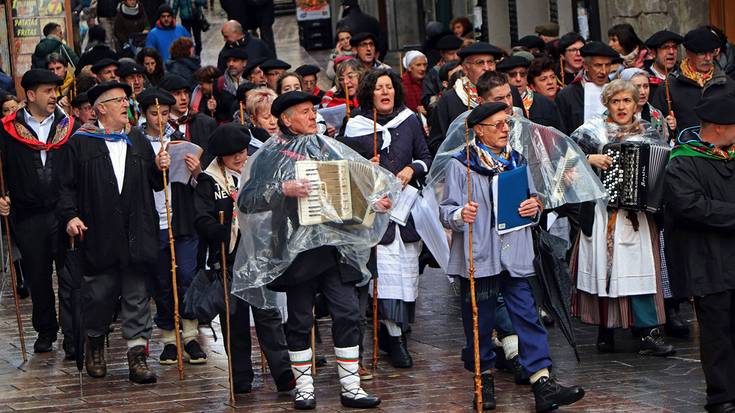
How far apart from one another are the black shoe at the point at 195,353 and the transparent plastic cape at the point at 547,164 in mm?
2618

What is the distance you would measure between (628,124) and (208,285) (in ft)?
10.7

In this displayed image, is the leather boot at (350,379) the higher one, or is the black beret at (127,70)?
the black beret at (127,70)

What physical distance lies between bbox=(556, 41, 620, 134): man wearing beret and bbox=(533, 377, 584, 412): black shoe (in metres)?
3.64

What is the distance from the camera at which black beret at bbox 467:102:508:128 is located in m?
10.0

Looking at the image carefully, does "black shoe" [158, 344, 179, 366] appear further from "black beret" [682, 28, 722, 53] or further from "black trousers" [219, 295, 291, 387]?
"black beret" [682, 28, 722, 53]

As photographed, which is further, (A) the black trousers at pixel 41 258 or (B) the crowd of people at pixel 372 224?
(A) the black trousers at pixel 41 258

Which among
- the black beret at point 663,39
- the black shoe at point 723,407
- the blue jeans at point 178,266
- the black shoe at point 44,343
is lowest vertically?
the black shoe at point 723,407

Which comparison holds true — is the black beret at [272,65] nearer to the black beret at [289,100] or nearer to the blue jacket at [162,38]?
the black beret at [289,100]

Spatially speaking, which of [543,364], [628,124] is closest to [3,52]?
[628,124]

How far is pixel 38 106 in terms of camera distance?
12547mm

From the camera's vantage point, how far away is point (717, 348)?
9.75 m

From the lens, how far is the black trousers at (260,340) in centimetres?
1076

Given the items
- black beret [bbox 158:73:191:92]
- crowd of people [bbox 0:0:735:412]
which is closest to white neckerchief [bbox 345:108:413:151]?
crowd of people [bbox 0:0:735:412]

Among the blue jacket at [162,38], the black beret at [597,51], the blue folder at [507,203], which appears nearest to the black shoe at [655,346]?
the blue folder at [507,203]
